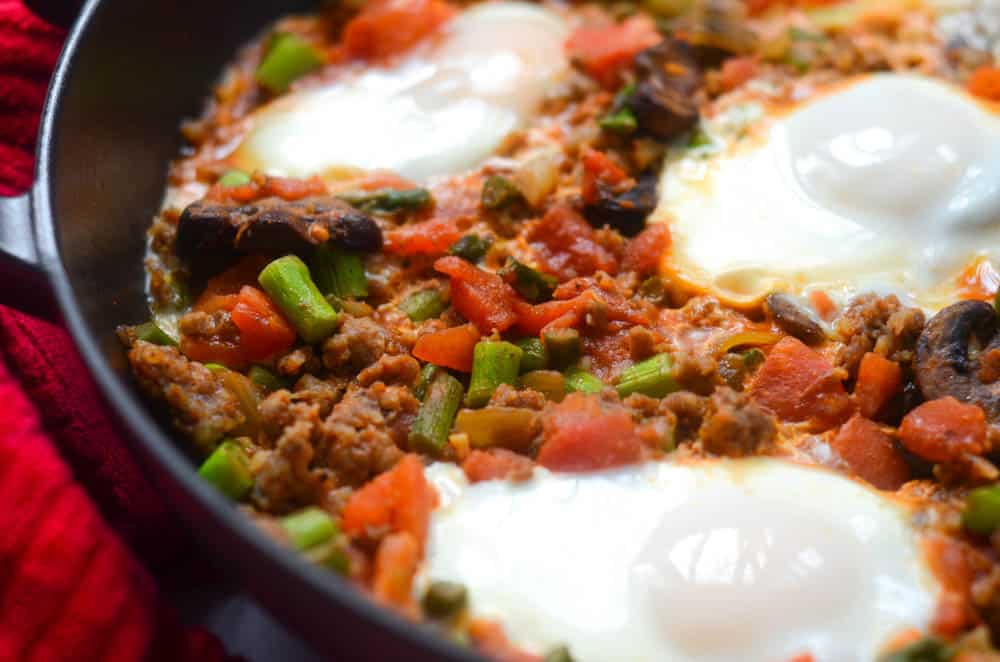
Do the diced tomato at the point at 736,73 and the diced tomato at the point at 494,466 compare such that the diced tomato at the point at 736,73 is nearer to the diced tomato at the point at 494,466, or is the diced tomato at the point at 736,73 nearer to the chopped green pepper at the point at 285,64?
the chopped green pepper at the point at 285,64

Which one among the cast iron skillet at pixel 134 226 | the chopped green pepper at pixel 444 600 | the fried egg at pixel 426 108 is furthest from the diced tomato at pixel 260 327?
the chopped green pepper at pixel 444 600

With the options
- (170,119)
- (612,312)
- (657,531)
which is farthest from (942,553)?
(170,119)

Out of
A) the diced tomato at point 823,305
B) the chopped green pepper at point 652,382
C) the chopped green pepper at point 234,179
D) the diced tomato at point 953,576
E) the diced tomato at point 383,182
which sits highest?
the diced tomato at point 823,305

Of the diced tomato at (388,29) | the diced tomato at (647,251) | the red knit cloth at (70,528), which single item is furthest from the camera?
the diced tomato at (388,29)

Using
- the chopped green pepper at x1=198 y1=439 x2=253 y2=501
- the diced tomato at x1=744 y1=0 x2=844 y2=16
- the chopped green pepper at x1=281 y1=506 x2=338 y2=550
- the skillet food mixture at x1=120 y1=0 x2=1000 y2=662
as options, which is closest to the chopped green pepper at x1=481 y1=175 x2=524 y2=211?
the skillet food mixture at x1=120 y1=0 x2=1000 y2=662

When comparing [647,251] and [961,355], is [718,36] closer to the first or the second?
[647,251]

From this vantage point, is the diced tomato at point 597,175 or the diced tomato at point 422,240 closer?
the diced tomato at point 422,240

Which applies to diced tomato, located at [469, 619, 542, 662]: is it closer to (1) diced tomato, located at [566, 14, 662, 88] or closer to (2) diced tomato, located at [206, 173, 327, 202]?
(2) diced tomato, located at [206, 173, 327, 202]
